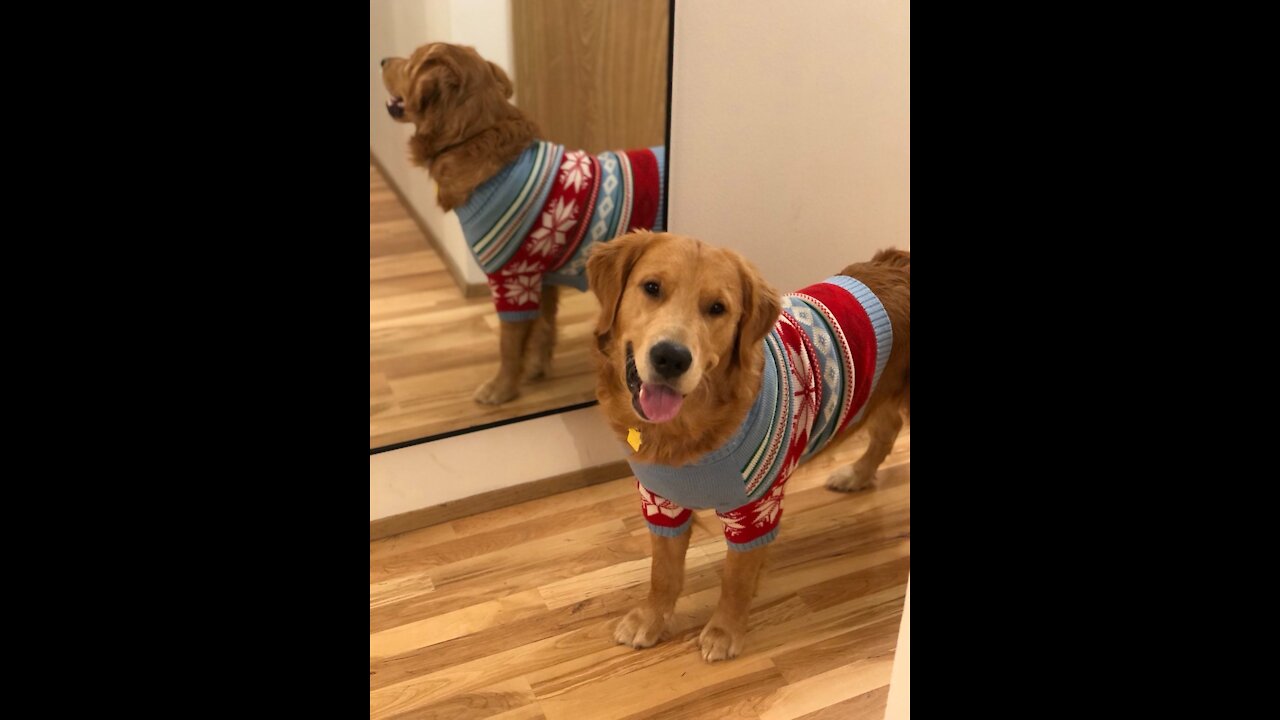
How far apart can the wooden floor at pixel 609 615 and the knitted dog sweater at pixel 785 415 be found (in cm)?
33

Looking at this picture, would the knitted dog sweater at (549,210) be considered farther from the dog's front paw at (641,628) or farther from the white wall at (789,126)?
the dog's front paw at (641,628)

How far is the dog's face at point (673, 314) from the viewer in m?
1.72

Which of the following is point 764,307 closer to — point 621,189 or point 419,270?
point 621,189

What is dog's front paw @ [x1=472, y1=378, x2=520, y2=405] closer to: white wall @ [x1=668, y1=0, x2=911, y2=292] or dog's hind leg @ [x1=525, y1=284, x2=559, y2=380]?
dog's hind leg @ [x1=525, y1=284, x2=559, y2=380]

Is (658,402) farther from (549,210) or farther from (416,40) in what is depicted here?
(416,40)

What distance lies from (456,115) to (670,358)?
921 millimetres

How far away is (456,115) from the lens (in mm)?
2217

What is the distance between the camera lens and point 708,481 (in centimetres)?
195

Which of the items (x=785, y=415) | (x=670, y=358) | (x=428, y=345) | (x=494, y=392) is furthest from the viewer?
(x=494, y=392)

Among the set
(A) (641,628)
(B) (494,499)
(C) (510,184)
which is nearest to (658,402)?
(A) (641,628)

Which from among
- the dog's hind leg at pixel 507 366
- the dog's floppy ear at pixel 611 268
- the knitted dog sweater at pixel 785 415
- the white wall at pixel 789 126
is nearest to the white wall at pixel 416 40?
the dog's hind leg at pixel 507 366

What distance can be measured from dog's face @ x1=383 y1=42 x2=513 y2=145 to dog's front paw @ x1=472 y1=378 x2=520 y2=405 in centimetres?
69
